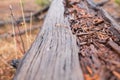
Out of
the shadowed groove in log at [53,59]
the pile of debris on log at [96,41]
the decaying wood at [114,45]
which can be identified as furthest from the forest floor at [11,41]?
the decaying wood at [114,45]

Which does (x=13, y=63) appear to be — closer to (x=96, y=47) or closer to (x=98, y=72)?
(x=96, y=47)

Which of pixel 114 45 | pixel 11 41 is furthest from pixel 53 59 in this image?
pixel 11 41

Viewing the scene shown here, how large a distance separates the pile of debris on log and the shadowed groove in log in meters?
0.07

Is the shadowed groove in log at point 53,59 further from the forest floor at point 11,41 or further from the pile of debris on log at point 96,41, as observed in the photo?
the forest floor at point 11,41

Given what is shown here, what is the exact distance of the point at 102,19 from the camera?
110 inches

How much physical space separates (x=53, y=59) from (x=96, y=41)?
1.73ft

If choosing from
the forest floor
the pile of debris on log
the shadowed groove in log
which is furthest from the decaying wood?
the forest floor

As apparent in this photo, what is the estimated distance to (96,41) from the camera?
2.07 metres

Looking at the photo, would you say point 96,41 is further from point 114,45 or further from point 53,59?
point 53,59

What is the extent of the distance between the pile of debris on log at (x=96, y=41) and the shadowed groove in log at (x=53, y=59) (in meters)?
0.07

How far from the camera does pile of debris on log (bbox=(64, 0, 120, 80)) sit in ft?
4.70

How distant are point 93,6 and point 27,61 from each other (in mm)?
1863

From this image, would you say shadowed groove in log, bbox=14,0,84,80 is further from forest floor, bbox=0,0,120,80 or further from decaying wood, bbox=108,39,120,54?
forest floor, bbox=0,0,120,80

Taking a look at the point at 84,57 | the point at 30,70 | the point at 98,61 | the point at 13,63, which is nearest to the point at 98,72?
the point at 98,61
